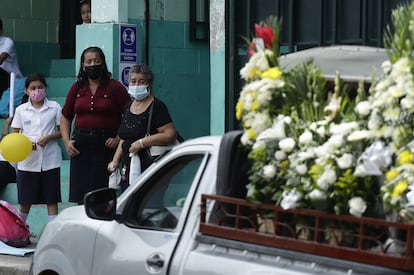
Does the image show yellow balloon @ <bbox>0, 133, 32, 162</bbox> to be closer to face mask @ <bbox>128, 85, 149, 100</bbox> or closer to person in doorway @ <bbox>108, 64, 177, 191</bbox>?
person in doorway @ <bbox>108, 64, 177, 191</bbox>

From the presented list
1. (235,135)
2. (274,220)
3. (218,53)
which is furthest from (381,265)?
(218,53)

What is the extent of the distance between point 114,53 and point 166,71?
757 millimetres

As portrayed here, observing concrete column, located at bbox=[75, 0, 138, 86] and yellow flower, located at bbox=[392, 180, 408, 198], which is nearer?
yellow flower, located at bbox=[392, 180, 408, 198]

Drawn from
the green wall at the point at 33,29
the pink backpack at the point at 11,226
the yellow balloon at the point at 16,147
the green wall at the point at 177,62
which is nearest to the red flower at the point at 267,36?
the yellow balloon at the point at 16,147

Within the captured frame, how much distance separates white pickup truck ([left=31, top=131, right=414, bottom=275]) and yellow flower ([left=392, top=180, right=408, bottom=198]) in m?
0.15

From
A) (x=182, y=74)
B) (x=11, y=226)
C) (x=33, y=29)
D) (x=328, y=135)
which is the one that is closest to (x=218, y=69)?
(x=182, y=74)

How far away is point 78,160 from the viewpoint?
11000mm

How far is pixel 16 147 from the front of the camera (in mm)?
11047

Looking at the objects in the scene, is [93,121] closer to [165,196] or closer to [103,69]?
[103,69]

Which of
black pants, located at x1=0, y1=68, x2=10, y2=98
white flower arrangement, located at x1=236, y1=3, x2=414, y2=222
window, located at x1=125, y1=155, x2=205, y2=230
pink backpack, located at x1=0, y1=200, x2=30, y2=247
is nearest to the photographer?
white flower arrangement, located at x1=236, y1=3, x2=414, y2=222

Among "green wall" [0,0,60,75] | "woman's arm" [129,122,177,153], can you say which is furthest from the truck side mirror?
"green wall" [0,0,60,75]

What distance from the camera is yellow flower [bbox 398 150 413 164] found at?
4.94m

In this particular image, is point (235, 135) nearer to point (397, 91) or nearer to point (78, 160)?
point (397, 91)

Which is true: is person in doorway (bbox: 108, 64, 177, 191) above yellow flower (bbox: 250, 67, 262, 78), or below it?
below
